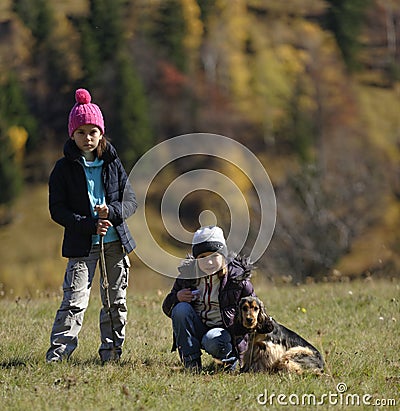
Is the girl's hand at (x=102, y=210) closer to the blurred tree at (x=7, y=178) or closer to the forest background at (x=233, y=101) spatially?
the forest background at (x=233, y=101)

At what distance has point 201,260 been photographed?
6.66 metres

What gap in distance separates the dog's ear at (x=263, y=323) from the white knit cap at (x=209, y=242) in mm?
614

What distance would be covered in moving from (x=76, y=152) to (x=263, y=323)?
213 cm

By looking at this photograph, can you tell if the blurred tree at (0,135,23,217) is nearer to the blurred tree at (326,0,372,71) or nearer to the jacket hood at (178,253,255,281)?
the blurred tree at (326,0,372,71)

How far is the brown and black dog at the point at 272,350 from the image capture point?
6.40 m

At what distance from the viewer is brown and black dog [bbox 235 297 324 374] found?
6.40 m

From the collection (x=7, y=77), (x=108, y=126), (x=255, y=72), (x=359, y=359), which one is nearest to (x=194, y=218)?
(x=108, y=126)

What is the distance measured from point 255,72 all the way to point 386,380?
6732 cm

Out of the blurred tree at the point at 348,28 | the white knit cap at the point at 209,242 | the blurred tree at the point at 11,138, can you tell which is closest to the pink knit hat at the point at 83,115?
the white knit cap at the point at 209,242

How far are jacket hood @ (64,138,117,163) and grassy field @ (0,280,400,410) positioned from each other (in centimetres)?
176

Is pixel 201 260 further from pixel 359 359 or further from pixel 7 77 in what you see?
pixel 7 77

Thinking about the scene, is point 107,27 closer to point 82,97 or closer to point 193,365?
point 82,97

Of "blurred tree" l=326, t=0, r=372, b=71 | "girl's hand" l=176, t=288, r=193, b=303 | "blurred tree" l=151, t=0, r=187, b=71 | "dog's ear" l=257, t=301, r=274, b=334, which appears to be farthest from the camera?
"blurred tree" l=326, t=0, r=372, b=71

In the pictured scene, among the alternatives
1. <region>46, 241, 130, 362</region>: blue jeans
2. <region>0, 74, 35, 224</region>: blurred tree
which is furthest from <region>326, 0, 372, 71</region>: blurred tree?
<region>46, 241, 130, 362</region>: blue jeans
